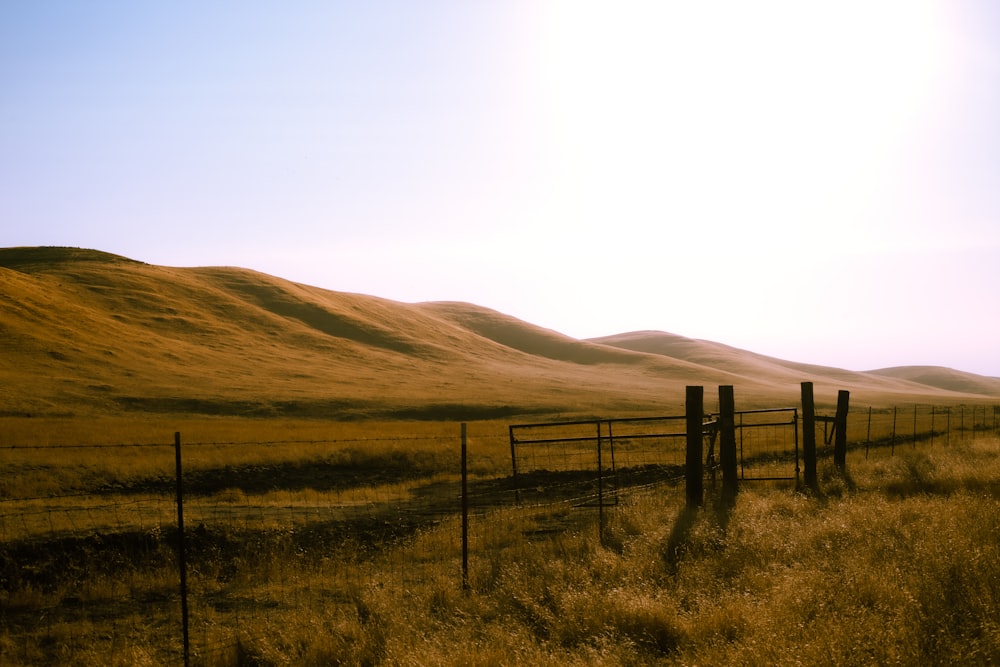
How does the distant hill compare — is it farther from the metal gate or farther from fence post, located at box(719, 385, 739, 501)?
fence post, located at box(719, 385, 739, 501)

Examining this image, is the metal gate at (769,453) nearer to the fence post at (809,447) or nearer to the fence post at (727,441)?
the fence post at (809,447)

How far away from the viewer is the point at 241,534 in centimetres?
1325

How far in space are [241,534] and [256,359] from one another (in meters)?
56.0

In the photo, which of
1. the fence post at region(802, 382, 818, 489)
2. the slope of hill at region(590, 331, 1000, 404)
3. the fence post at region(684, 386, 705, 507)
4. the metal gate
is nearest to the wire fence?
the metal gate

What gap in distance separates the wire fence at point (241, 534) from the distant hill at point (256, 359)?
22.2 m

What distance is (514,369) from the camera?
90.6 metres

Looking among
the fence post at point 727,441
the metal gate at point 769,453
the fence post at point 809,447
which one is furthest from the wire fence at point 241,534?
the fence post at point 727,441

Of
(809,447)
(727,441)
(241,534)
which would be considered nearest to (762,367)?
(809,447)

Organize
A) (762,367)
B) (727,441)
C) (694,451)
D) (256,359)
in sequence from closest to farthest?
1. (694,451)
2. (727,441)
3. (256,359)
4. (762,367)

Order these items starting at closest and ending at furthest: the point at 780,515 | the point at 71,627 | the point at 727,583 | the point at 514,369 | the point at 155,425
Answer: the point at 727,583
the point at 71,627
the point at 780,515
the point at 155,425
the point at 514,369

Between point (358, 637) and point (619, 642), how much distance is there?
2.50 m

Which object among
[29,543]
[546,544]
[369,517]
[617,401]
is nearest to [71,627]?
[29,543]

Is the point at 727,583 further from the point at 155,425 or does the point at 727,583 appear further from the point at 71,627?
the point at 155,425

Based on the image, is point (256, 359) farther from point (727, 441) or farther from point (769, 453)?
point (727, 441)
